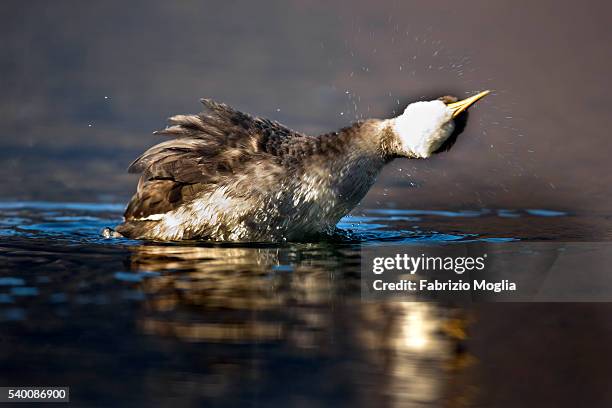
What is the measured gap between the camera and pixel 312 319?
21.1 ft

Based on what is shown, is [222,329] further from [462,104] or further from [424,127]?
[462,104]

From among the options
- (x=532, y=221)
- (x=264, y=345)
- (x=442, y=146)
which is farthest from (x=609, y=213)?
(x=264, y=345)

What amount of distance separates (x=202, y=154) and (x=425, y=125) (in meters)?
2.24

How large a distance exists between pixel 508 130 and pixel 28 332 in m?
11.7

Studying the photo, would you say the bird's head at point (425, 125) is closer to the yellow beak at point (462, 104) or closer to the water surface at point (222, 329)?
the yellow beak at point (462, 104)

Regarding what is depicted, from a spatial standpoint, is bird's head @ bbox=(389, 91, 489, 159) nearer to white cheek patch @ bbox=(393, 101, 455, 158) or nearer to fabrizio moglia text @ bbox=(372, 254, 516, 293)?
white cheek patch @ bbox=(393, 101, 455, 158)

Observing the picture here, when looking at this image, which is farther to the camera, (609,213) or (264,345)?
(609,213)

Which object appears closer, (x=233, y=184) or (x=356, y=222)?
(x=233, y=184)

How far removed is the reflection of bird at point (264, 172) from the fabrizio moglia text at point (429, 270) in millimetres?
1072

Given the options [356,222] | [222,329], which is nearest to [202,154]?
[356,222]

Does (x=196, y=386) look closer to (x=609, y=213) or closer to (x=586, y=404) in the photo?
(x=586, y=404)

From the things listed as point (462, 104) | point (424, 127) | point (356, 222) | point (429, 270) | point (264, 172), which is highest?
point (462, 104)

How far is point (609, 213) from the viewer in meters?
12.0

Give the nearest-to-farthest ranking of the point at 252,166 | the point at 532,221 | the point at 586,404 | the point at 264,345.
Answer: the point at 586,404 < the point at 264,345 < the point at 252,166 < the point at 532,221
